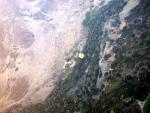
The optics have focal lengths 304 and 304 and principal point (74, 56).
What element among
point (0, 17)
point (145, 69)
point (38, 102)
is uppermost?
point (0, 17)

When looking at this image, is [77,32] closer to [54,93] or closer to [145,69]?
[54,93]

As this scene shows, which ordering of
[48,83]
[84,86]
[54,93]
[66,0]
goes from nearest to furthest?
[84,86], [54,93], [48,83], [66,0]

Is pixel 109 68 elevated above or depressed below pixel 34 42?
below

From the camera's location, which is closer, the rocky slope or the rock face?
the rocky slope

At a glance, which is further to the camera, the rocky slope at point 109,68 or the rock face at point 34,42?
the rock face at point 34,42

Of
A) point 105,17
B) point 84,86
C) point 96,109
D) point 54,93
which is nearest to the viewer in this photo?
point 96,109

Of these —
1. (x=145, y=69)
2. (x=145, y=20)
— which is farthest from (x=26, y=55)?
(x=145, y=69)

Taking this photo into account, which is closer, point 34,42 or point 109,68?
point 109,68

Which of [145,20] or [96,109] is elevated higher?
[145,20]
